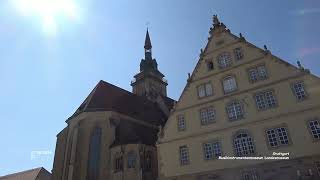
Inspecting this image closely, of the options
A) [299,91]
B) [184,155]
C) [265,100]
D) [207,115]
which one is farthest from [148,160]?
[299,91]

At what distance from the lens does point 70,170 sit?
111 feet

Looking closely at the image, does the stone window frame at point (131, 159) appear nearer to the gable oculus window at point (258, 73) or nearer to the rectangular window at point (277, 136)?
the gable oculus window at point (258, 73)

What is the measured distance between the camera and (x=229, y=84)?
938 inches

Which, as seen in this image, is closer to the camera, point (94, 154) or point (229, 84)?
point (229, 84)

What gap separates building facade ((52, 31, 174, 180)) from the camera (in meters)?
32.3

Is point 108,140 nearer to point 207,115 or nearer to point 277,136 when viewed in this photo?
point 207,115

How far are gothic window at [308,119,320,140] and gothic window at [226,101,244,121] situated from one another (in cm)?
468

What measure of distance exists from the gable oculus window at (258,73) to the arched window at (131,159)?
15607mm

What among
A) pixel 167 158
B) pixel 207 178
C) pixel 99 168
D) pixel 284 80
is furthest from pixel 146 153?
pixel 284 80

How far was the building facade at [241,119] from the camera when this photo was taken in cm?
1941

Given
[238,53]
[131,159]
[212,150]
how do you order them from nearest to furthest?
[212,150]
[238,53]
[131,159]

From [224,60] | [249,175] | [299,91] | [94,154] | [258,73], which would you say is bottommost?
[249,175]

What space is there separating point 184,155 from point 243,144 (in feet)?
16.2

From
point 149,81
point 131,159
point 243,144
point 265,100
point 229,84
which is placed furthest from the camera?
point 149,81
